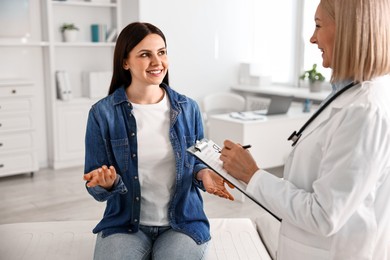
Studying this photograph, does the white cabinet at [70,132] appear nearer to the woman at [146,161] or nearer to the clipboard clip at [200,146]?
the woman at [146,161]

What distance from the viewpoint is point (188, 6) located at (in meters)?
5.81

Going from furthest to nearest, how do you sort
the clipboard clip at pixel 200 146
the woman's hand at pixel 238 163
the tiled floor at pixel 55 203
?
the tiled floor at pixel 55 203
the clipboard clip at pixel 200 146
the woman's hand at pixel 238 163

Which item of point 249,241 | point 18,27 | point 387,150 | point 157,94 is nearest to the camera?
point 387,150

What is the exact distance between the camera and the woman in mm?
1843

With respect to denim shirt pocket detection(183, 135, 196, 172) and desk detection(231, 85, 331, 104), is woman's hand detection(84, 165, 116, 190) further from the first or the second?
desk detection(231, 85, 331, 104)

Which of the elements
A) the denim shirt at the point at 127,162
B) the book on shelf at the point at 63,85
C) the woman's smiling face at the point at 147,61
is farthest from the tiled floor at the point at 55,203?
the woman's smiling face at the point at 147,61

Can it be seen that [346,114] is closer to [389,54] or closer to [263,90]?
[389,54]

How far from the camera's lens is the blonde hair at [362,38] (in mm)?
1152

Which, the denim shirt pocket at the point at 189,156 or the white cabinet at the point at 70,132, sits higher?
the denim shirt pocket at the point at 189,156

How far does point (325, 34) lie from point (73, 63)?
444 cm

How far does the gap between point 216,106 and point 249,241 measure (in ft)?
11.9

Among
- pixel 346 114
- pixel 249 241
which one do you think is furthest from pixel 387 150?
pixel 249 241

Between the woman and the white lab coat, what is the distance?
0.51 meters

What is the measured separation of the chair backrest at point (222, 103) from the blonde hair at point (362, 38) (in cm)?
452
